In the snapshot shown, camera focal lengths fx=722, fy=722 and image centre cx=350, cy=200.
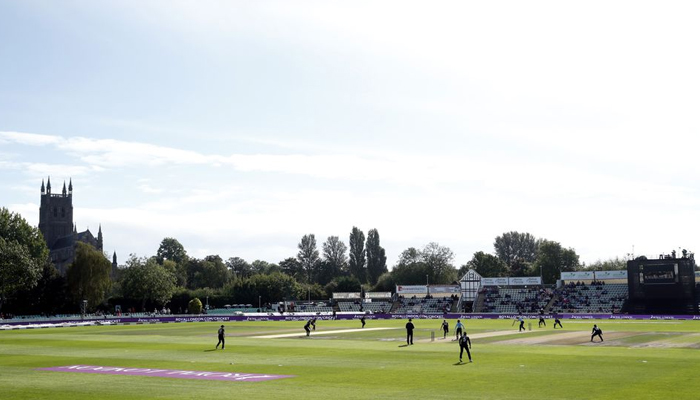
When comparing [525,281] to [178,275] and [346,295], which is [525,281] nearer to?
[346,295]

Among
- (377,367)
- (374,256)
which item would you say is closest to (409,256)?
(374,256)

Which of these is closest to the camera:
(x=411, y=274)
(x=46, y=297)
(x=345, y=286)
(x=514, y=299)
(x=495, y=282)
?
(x=46, y=297)

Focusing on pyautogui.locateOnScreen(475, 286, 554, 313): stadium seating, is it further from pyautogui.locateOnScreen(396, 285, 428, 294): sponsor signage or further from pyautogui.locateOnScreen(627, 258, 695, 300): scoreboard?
pyautogui.locateOnScreen(627, 258, 695, 300): scoreboard

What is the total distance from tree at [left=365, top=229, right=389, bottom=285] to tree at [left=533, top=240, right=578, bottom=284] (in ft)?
134

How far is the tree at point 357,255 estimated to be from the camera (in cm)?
19762

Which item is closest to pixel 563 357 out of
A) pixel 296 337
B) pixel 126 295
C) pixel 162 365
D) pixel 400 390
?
pixel 400 390

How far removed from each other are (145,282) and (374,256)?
77.9 meters

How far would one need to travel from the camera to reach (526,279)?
140500mm

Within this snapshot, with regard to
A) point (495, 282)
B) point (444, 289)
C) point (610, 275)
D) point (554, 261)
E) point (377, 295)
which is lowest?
point (377, 295)

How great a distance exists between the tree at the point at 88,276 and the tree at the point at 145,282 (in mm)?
6326

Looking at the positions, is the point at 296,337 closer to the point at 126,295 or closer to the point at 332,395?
the point at 332,395

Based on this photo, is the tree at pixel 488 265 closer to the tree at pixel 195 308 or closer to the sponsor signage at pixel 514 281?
the sponsor signage at pixel 514 281

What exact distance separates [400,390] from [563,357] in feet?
54.6

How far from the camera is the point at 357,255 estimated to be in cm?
19825
